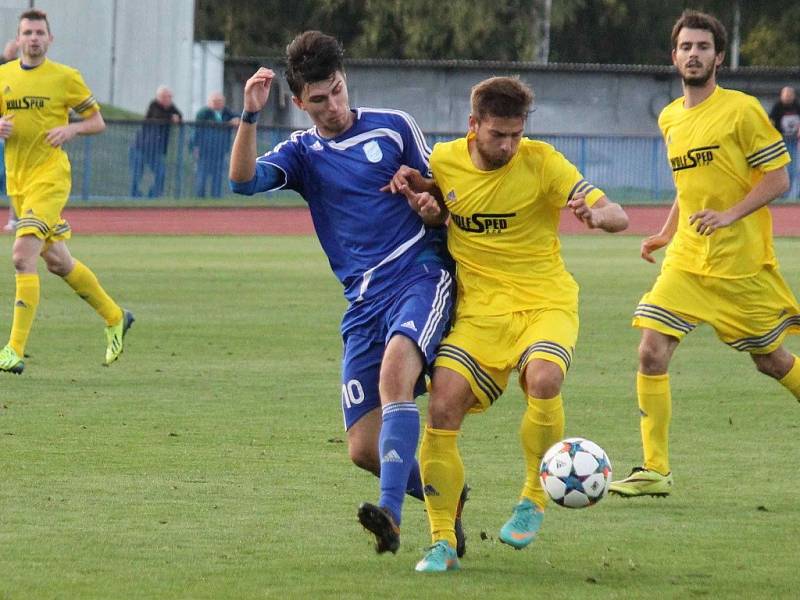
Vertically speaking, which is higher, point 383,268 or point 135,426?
point 383,268

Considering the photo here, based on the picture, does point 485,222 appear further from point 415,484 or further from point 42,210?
point 42,210

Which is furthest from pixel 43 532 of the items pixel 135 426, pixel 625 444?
pixel 625 444

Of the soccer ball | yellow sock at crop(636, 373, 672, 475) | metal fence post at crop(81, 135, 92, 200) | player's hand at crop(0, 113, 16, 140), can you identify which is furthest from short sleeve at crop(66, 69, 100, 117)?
metal fence post at crop(81, 135, 92, 200)

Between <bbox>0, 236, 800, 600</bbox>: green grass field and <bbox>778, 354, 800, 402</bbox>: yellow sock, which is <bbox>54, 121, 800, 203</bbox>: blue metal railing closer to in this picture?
<bbox>0, 236, 800, 600</bbox>: green grass field

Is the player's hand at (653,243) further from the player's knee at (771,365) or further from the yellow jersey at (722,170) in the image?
the player's knee at (771,365)

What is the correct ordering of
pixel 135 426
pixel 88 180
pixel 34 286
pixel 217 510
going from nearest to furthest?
1. pixel 217 510
2. pixel 135 426
3. pixel 34 286
4. pixel 88 180

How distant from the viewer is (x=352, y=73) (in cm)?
4253

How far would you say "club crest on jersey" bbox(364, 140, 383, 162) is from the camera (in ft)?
21.8

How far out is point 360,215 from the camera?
21.6 ft

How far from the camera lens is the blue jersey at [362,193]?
656 cm

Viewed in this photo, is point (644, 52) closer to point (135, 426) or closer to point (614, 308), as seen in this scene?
point (614, 308)

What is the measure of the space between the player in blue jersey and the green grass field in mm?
519

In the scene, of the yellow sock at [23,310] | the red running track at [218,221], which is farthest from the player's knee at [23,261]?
the red running track at [218,221]

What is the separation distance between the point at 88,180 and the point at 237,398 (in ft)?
65.4
